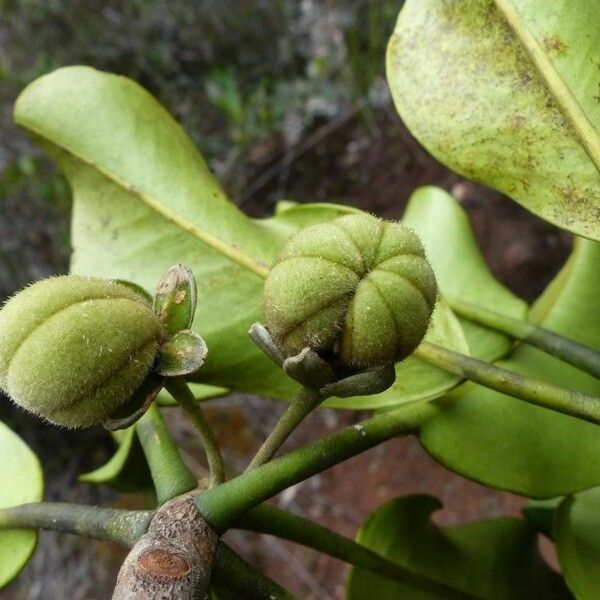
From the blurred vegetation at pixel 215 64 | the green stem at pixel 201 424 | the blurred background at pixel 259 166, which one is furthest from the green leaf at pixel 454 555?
the blurred vegetation at pixel 215 64

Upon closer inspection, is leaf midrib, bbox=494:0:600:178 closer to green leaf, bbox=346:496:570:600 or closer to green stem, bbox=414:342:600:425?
green stem, bbox=414:342:600:425

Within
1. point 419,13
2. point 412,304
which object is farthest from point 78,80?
point 412,304

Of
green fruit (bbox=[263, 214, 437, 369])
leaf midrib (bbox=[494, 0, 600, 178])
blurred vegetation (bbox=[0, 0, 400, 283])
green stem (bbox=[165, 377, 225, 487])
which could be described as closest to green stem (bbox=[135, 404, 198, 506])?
green stem (bbox=[165, 377, 225, 487])

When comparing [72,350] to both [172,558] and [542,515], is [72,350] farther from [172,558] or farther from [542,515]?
[542,515]

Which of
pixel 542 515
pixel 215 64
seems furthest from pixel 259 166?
pixel 542 515

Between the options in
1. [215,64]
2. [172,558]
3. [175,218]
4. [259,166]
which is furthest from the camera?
[215,64]

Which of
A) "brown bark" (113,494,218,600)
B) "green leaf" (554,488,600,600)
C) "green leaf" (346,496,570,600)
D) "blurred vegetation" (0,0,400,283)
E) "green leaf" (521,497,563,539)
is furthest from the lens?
"blurred vegetation" (0,0,400,283)

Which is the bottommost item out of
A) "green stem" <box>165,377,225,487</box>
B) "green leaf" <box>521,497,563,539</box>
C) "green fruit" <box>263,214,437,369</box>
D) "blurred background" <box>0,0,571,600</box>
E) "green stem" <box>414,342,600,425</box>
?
"blurred background" <box>0,0,571,600</box>
